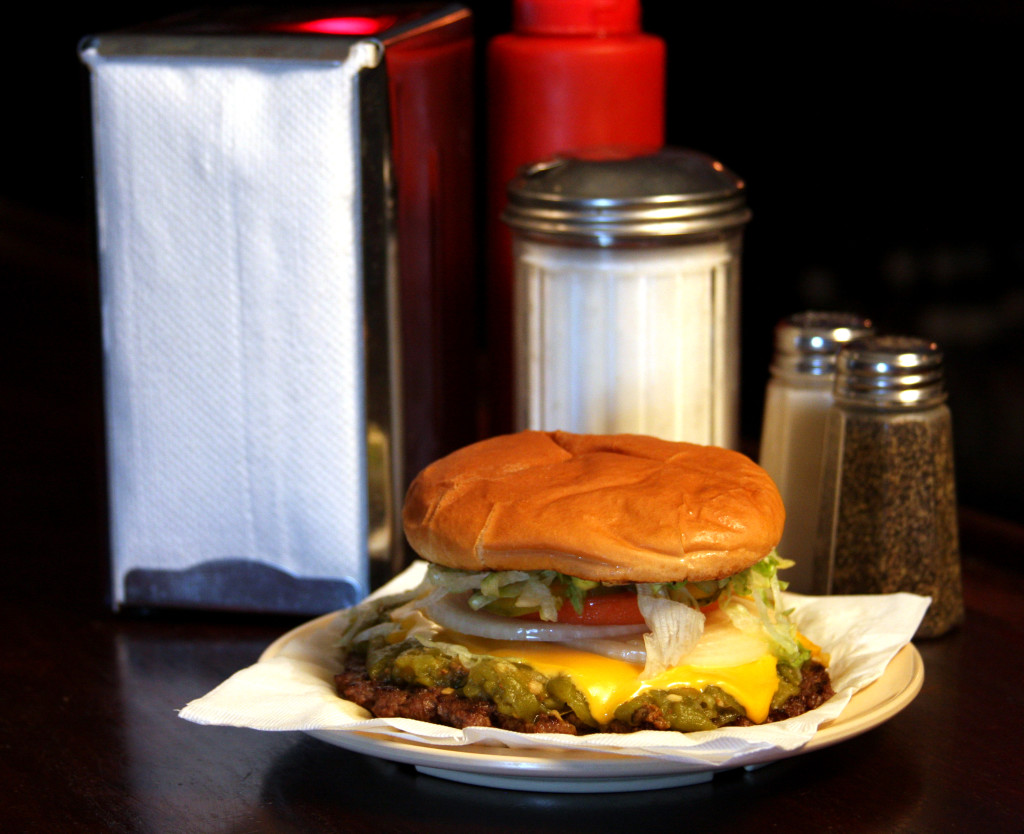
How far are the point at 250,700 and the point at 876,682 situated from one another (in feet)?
1.44

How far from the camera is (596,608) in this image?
2.79 ft

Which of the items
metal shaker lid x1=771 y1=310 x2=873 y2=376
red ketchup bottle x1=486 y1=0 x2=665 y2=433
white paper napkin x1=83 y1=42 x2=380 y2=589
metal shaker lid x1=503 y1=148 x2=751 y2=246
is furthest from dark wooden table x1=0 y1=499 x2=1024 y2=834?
red ketchup bottle x1=486 y1=0 x2=665 y2=433

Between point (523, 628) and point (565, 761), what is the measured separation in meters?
0.11

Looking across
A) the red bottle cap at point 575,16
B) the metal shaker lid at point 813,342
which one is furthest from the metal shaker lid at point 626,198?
the red bottle cap at point 575,16

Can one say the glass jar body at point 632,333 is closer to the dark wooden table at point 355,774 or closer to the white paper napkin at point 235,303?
the white paper napkin at point 235,303

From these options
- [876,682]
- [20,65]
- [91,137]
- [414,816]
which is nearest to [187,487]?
[91,137]

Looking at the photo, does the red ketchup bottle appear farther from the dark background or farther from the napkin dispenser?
the dark background

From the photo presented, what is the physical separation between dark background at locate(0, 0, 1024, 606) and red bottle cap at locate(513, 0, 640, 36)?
35cm

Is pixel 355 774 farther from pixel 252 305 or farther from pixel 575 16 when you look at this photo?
pixel 575 16

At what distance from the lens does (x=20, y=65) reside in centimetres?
247

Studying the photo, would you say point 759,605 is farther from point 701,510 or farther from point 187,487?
point 187,487

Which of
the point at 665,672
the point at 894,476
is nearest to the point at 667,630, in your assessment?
the point at 665,672

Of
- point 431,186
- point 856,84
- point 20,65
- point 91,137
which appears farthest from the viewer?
point 20,65

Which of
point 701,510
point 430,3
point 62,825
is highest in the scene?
point 430,3
